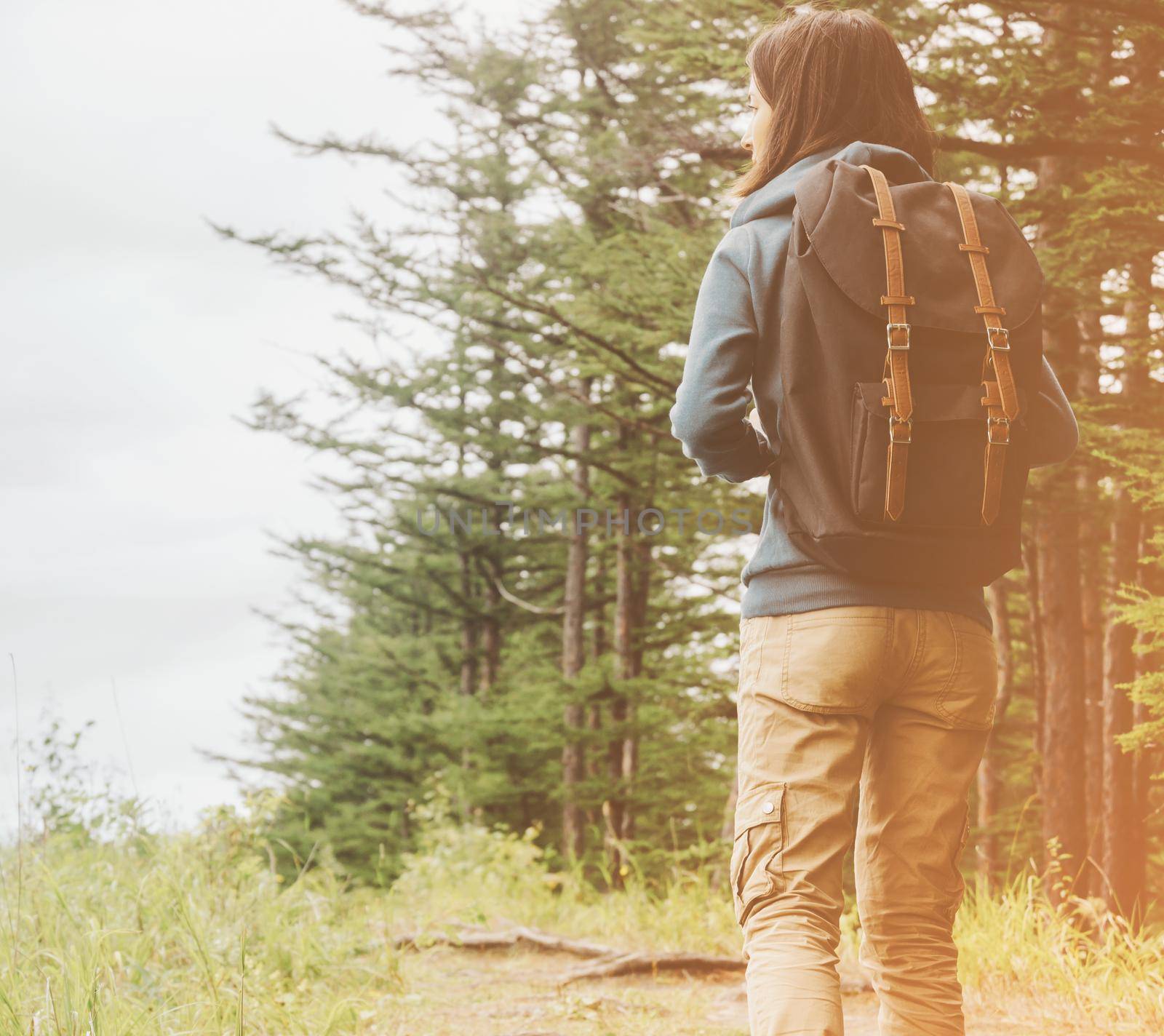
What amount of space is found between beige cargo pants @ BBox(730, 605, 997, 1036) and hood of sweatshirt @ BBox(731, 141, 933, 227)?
0.69 meters

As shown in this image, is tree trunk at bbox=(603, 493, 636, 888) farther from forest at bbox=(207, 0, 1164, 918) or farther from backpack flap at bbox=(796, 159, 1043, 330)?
backpack flap at bbox=(796, 159, 1043, 330)

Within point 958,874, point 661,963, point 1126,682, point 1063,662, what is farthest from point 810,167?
point 1126,682

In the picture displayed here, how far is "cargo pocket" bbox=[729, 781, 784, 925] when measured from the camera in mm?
1698

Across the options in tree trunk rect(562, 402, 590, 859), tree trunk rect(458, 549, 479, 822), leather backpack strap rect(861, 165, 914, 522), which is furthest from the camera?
tree trunk rect(458, 549, 479, 822)

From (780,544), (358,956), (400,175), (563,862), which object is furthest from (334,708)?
(780,544)

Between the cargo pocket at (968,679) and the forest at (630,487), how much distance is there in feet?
6.21

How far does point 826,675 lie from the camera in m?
1.67

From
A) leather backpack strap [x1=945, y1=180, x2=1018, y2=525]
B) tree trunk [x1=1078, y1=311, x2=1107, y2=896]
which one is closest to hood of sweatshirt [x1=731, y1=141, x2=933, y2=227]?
leather backpack strap [x1=945, y1=180, x2=1018, y2=525]

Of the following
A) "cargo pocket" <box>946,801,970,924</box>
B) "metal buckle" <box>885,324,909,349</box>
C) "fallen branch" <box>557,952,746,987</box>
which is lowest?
"fallen branch" <box>557,952,746,987</box>

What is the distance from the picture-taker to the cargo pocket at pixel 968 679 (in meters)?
1.75

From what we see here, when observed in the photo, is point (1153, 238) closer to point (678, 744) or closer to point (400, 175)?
point (678, 744)

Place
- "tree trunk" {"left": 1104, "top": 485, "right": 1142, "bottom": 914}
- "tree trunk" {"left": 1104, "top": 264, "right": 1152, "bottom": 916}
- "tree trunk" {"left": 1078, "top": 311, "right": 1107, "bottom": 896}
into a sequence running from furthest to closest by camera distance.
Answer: "tree trunk" {"left": 1104, "top": 485, "right": 1142, "bottom": 914} < "tree trunk" {"left": 1078, "top": 311, "right": 1107, "bottom": 896} < "tree trunk" {"left": 1104, "top": 264, "right": 1152, "bottom": 916}

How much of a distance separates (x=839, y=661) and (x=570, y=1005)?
2258 millimetres

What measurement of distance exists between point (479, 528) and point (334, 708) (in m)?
4.70
